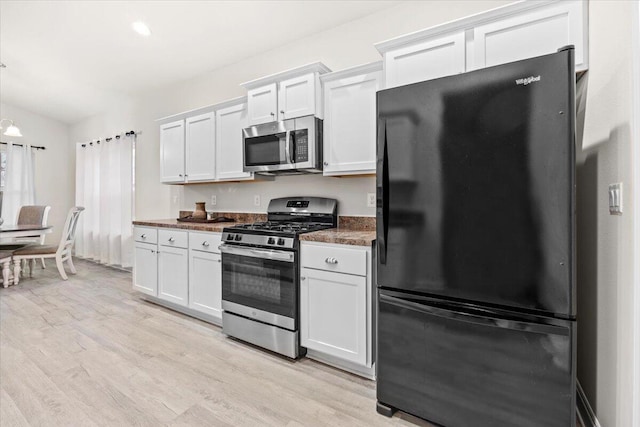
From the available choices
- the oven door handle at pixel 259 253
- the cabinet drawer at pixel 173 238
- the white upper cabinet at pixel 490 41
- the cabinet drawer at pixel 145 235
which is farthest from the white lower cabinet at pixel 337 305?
the cabinet drawer at pixel 145 235

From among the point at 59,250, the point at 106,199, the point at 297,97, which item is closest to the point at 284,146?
the point at 297,97

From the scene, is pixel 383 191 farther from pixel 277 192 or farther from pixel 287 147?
pixel 277 192

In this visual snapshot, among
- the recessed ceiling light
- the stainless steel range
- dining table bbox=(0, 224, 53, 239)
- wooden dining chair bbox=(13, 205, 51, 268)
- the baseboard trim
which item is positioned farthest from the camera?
wooden dining chair bbox=(13, 205, 51, 268)

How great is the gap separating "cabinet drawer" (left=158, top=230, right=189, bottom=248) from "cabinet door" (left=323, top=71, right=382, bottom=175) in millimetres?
1580

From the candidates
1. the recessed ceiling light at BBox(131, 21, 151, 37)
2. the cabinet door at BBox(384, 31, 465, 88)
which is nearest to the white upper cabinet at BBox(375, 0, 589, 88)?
the cabinet door at BBox(384, 31, 465, 88)

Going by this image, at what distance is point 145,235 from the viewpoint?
3.51m

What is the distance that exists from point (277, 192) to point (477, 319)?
2.26 m

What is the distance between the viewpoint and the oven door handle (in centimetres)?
228

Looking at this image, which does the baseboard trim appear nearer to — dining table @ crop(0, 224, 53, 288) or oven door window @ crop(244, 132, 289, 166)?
Result: oven door window @ crop(244, 132, 289, 166)

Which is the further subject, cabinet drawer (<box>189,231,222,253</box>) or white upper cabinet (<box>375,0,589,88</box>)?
cabinet drawer (<box>189,231,222,253</box>)

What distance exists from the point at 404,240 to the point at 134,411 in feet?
5.72

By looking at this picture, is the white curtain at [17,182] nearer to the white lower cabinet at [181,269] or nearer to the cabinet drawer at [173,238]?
the white lower cabinet at [181,269]

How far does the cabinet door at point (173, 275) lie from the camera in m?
3.10

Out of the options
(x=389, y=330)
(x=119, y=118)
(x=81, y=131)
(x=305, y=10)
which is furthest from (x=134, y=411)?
(x=81, y=131)
